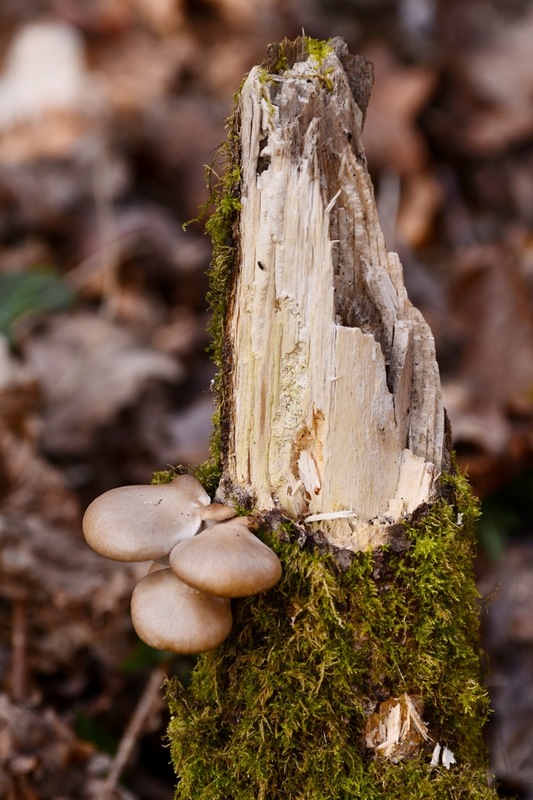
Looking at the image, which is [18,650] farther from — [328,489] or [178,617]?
[328,489]

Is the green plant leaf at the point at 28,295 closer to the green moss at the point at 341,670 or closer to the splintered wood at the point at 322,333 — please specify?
the splintered wood at the point at 322,333

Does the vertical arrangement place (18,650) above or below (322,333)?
below

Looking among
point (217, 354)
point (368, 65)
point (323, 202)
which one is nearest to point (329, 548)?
point (217, 354)

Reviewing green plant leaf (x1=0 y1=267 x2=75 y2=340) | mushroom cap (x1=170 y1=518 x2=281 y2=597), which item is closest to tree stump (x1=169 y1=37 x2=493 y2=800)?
mushroom cap (x1=170 y1=518 x2=281 y2=597)

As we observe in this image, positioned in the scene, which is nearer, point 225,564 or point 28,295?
point 225,564

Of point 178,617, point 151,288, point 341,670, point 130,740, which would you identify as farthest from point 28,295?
point 341,670

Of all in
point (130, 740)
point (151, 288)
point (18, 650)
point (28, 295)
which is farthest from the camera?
point (151, 288)

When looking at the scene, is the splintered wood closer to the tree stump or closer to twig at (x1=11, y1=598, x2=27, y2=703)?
the tree stump
